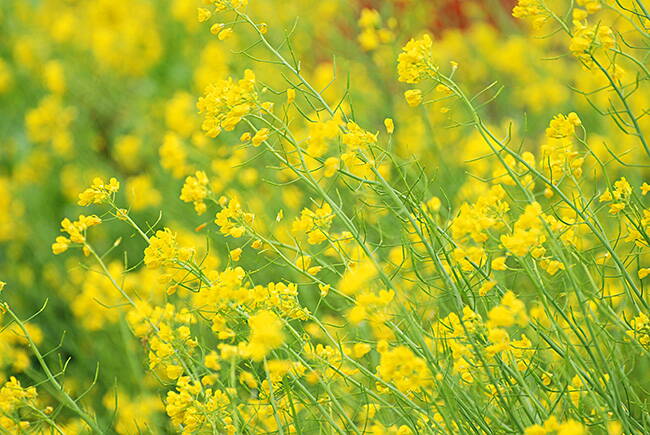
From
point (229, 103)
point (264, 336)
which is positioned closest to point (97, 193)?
point (229, 103)

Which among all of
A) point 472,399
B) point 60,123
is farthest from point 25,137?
point 472,399

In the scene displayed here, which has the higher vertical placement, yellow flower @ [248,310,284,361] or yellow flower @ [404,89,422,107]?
yellow flower @ [404,89,422,107]

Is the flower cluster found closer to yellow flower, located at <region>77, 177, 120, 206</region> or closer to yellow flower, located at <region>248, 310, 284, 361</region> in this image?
yellow flower, located at <region>77, 177, 120, 206</region>

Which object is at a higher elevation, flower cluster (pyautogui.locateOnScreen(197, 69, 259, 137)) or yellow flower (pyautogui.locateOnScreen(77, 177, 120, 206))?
flower cluster (pyautogui.locateOnScreen(197, 69, 259, 137))

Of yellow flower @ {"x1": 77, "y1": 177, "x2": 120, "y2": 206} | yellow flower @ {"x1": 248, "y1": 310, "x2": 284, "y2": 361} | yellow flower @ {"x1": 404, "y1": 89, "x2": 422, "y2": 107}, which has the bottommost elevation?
yellow flower @ {"x1": 77, "y1": 177, "x2": 120, "y2": 206}

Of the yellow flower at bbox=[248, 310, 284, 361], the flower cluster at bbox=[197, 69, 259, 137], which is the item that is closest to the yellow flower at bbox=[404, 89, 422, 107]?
the flower cluster at bbox=[197, 69, 259, 137]

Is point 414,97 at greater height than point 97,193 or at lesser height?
greater

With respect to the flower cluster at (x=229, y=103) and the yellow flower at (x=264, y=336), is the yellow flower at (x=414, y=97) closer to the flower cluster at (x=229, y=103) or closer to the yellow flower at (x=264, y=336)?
the flower cluster at (x=229, y=103)

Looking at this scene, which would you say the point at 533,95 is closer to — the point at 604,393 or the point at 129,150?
the point at 129,150

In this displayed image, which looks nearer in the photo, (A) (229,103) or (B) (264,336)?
(B) (264,336)

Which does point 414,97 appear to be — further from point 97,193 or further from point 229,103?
point 97,193

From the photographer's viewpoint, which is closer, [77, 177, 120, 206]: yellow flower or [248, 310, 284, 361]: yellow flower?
[248, 310, 284, 361]: yellow flower

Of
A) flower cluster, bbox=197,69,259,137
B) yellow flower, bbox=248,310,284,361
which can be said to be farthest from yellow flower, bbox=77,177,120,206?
yellow flower, bbox=248,310,284,361

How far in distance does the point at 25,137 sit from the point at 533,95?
3.08 meters
